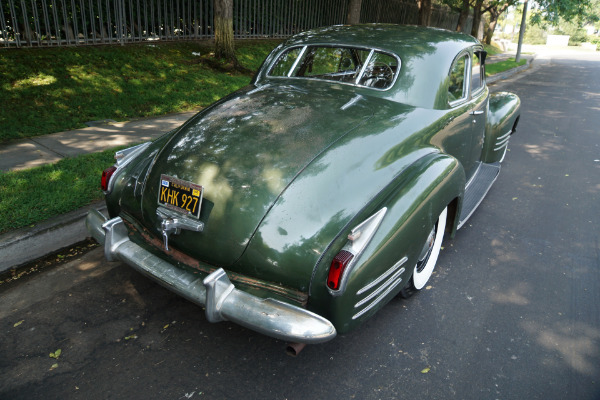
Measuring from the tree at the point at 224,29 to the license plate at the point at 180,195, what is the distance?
24.1 ft

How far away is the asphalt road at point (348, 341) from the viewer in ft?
7.50

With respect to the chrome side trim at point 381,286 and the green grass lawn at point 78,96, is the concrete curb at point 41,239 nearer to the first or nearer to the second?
the green grass lawn at point 78,96

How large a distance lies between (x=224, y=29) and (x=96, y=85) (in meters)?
3.12

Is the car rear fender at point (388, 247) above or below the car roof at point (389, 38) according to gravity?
below

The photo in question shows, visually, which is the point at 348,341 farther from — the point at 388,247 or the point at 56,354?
the point at 56,354

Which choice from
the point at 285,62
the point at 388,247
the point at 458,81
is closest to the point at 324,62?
the point at 285,62

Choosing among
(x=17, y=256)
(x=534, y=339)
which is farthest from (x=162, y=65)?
(x=534, y=339)

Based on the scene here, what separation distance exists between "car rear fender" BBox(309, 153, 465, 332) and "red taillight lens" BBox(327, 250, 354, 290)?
0.03 meters

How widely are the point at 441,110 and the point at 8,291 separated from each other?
3.39 metres

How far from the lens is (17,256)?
326cm

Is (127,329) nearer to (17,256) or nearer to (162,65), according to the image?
(17,256)

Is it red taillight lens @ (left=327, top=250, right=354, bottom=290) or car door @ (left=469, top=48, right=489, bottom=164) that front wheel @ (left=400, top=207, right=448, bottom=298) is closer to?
red taillight lens @ (left=327, top=250, right=354, bottom=290)

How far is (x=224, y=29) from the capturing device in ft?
30.2

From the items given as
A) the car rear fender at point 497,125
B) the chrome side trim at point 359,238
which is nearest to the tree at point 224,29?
the car rear fender at point 497,125
